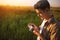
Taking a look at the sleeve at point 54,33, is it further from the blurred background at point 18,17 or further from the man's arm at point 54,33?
the blurred background at point 18,17

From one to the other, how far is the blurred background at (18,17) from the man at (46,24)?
40mm

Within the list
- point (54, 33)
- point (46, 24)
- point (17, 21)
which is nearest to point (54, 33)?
point (54, 33)

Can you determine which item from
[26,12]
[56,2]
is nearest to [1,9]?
[26,12]

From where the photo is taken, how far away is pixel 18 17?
1.99 metres

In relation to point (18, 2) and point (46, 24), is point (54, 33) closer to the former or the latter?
point (46, 24)

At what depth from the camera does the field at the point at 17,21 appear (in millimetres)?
1957

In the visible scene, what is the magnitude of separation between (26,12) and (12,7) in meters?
0.14

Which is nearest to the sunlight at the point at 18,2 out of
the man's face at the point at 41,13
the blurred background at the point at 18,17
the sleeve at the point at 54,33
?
the blurred background at the point at 18,17

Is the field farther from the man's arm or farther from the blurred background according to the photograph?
the man's arm

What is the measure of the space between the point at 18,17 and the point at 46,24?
0.89 ft

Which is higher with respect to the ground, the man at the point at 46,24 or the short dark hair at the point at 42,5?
the short dark hair at the point at 42,5

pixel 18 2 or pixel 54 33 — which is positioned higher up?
pixel 18 2

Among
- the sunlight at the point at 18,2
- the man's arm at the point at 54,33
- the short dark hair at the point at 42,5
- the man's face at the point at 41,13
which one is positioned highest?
the sunlight at the point at 18,2

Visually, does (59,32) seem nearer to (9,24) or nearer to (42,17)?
(42,17)
